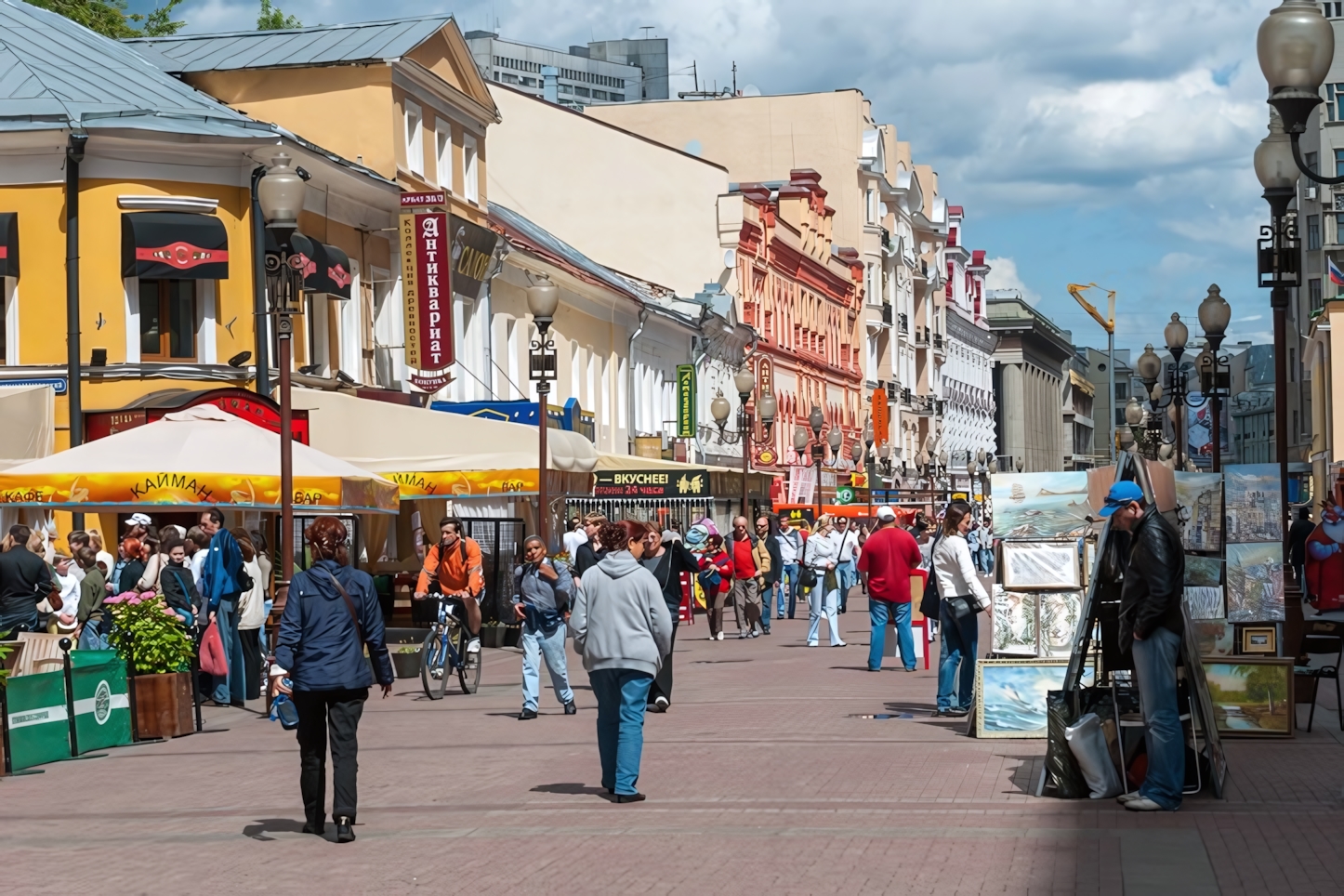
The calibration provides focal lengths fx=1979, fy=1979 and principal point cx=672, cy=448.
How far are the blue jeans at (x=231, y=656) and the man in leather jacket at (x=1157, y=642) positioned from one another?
989 cm

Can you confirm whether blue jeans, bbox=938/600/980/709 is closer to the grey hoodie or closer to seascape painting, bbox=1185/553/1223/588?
seascape painting, bbox=1185/553/1223/588

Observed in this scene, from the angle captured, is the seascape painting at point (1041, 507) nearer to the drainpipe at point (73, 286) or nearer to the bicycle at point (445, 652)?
the bicycle at point (445, 652)

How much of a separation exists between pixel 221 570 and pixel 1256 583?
9171mm

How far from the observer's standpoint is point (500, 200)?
57.1 metres

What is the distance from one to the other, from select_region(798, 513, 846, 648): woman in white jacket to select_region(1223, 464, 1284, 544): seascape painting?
1087 centimetres

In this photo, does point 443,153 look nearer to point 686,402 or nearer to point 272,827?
point 686,402

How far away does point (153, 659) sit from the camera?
52.5 feet

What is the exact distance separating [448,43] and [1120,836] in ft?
85.3

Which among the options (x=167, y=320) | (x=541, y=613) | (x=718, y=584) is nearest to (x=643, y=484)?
(x=718, y=584)

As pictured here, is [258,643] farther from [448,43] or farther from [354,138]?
[448,43]

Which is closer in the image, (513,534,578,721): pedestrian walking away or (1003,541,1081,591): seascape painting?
(1003,541,1081,591): seascape painting

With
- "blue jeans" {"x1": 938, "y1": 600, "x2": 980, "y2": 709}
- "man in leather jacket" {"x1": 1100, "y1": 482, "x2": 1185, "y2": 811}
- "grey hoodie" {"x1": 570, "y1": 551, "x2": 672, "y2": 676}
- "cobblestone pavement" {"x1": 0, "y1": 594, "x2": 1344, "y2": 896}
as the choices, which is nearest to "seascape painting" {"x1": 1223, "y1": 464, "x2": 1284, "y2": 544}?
"cobblestone pavement" {"x1": 0, "y1": 594, "x2": 1344, "y2": 896}

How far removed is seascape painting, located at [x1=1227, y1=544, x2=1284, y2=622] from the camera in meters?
15.0

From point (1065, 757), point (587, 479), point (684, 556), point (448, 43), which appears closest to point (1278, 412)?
point (684, 556)
